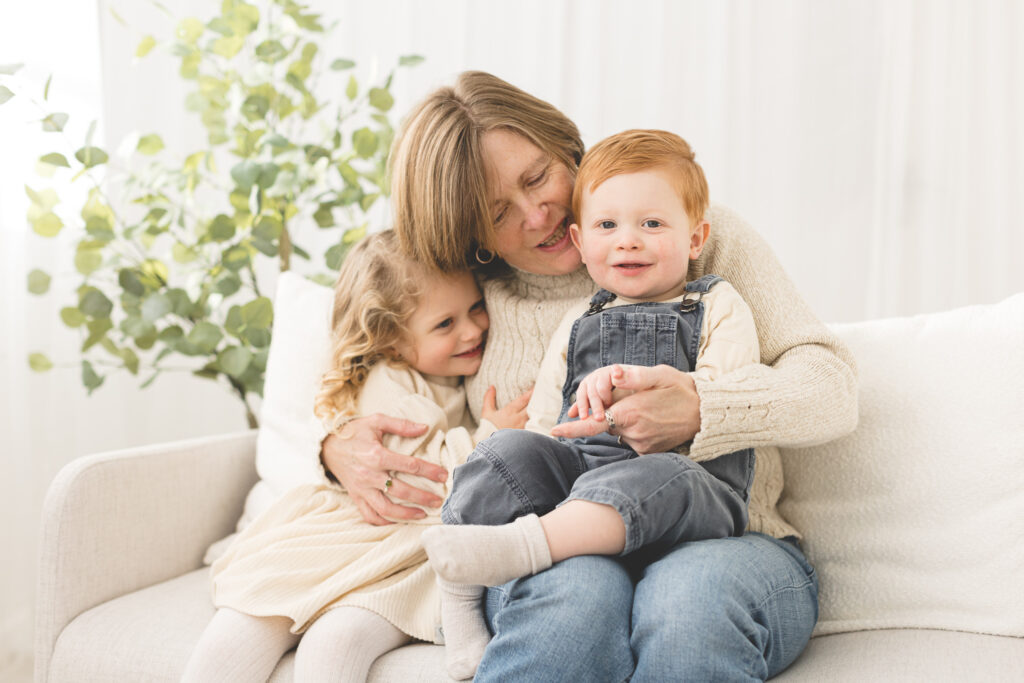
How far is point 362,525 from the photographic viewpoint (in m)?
1.29

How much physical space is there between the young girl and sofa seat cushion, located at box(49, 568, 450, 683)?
0.11ft

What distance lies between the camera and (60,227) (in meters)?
1.80

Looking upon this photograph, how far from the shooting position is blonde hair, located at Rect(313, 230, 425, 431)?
137 cm

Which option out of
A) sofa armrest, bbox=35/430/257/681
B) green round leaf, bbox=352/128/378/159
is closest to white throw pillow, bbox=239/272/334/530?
sofa armrest, bbox=35/430/257/681

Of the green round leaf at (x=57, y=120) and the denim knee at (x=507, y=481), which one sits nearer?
the denim knee at (x=507, y=481)

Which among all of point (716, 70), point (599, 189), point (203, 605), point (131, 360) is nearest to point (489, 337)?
point (599, 189)

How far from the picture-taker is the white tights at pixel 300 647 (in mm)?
1056

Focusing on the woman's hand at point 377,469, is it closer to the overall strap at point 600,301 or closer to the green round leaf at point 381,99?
the overall strap at point 600,301

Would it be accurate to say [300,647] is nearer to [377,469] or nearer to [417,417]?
[377,469]

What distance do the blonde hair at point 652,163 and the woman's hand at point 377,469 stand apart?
0.46 meters

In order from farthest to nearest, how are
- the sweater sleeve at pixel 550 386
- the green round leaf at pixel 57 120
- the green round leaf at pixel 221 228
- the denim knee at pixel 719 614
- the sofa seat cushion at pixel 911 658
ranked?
1. the green round leaf at pixel 221 228
2. the green round leaf at pixel 57 120
3. the sweater sleeve at pixel 550 386
4. the sofa seat cushion at pixel 911 658
5. the denim knee at pixel 719 614

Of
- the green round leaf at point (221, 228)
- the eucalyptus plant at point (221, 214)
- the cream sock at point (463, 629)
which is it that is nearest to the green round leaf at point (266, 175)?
the eucalyptus plant at point (221, 214)

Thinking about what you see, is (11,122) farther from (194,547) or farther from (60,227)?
(194,547)

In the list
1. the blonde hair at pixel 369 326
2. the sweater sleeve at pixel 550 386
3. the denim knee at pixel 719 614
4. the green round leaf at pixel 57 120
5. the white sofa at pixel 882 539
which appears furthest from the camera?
the green round leaf at pixel 57 120
